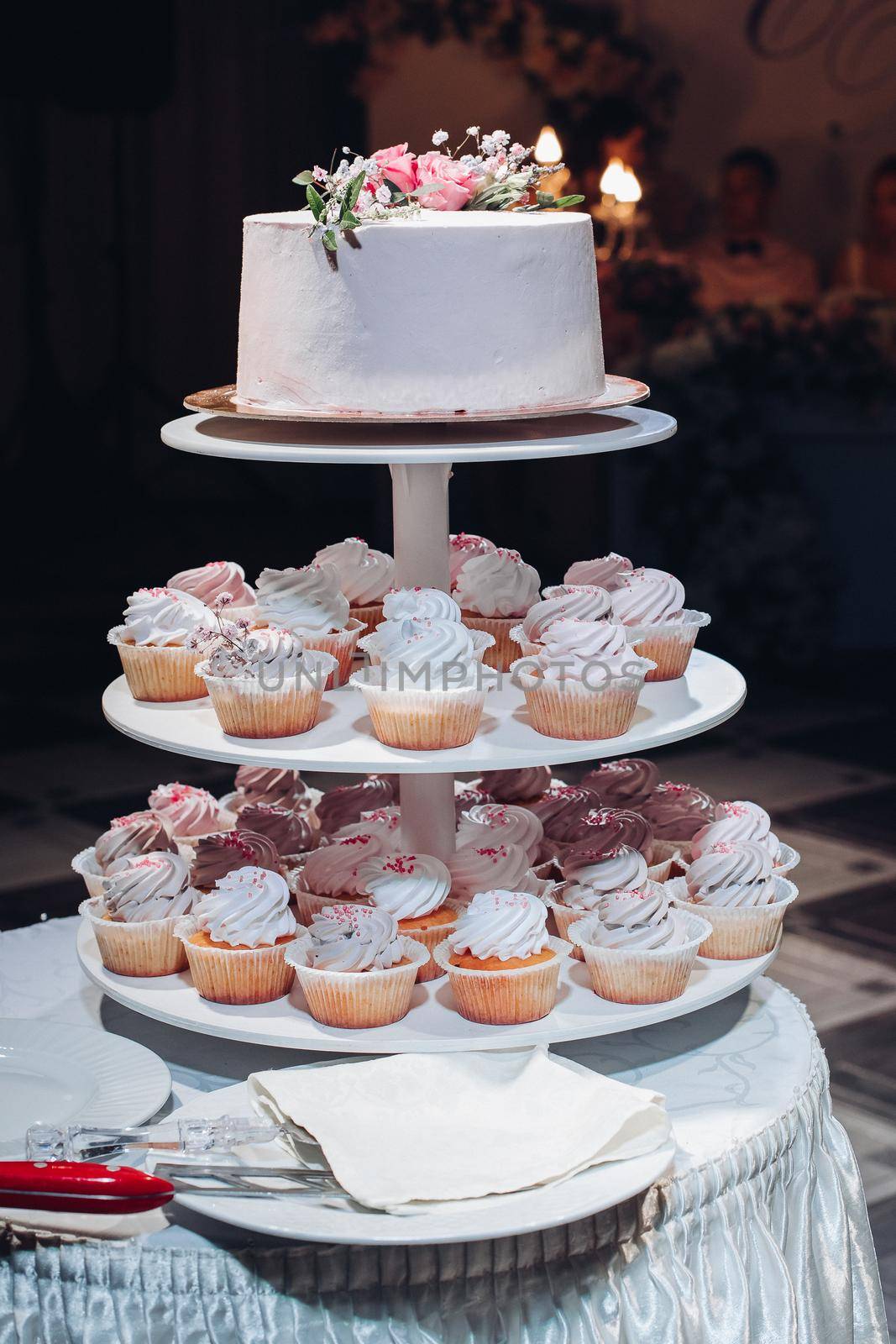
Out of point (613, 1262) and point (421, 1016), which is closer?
point (613, 1262)

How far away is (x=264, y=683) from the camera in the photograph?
7.60 ft

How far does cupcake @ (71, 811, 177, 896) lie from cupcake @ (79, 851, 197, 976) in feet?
0.47

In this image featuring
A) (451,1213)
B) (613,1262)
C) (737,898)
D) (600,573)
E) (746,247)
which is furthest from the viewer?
(746,247)

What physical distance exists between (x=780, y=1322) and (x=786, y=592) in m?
5.61

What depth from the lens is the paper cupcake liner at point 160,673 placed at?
2533mm

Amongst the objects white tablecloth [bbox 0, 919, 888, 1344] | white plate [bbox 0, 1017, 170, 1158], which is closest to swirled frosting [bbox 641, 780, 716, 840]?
white tablecloth [bbox 0, 919, 888, 1344]

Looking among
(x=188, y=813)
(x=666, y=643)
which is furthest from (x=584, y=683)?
(x=188, y=813)

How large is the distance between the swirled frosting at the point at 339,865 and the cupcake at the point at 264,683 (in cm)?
21

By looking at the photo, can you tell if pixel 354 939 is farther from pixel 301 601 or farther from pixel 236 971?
pixel 301 601

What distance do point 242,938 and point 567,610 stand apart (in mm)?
662

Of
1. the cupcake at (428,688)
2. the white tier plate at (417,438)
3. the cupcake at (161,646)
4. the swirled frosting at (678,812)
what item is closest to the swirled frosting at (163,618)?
the cupcake at (161,646)

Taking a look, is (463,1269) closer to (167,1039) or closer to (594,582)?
(167,1039)

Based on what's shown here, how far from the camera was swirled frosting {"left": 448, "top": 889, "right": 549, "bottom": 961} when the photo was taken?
2283 mm

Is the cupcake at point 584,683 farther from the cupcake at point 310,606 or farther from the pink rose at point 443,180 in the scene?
the pink rose at point 443,180
